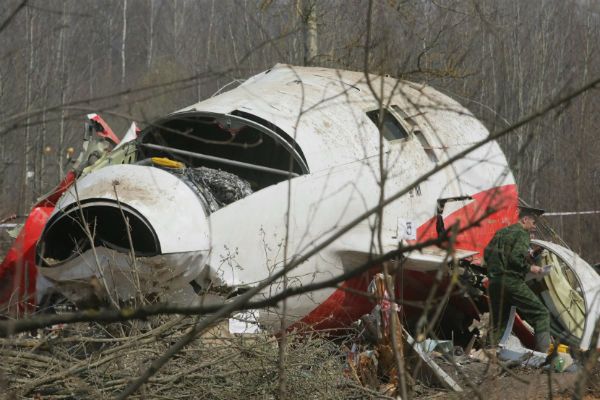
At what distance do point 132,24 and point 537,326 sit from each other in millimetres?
28446

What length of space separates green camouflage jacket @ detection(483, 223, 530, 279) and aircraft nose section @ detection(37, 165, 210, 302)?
301 centimetres

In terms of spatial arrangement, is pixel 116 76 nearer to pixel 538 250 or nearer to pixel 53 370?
pixel 538 250

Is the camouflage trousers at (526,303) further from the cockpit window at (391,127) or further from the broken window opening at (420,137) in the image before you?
the cockpit window at (391,127)

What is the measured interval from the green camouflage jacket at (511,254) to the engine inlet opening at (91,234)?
10.6 feet

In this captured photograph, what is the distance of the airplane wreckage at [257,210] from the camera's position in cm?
667

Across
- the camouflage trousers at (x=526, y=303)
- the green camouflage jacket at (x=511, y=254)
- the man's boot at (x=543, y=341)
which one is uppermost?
the green camouflage jacket at (x=511, y=254)

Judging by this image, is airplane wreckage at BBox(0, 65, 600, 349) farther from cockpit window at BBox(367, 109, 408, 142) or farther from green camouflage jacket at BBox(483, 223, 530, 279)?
green camouflage jacket at BBox(483, 223, 530, 279)

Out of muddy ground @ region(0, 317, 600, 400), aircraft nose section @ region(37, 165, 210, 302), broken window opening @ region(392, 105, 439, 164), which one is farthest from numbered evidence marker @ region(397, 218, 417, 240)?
aircraft nose section @ region(37, 165, 210, 302)

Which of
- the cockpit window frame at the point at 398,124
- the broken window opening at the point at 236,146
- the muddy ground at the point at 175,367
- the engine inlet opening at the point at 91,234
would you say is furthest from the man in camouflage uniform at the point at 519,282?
the engine inlet opening at the point at 91,234

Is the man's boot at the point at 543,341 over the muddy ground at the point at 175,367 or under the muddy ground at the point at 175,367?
under

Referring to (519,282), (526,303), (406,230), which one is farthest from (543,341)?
(406,230)

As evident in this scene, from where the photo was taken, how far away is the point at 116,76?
34812 mm

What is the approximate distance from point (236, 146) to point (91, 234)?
5.74 ft

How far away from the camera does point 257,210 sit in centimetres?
705
